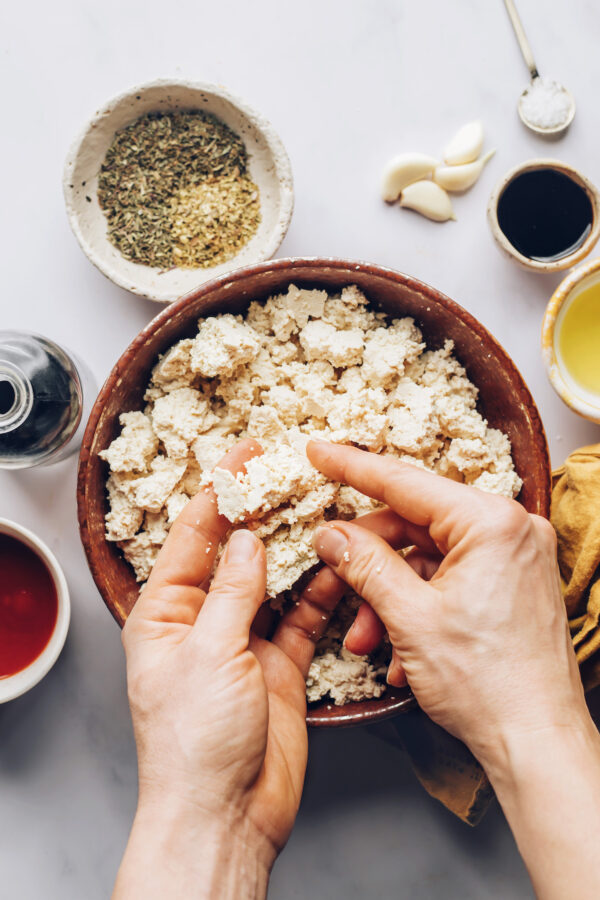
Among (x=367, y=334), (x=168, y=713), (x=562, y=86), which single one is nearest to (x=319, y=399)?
(x=367, y=334)

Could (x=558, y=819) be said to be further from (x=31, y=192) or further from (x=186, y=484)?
(x=31, y=192)

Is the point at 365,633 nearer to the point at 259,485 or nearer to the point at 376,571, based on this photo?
the point at 376,571

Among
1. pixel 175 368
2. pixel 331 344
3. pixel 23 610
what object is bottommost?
pixel 23 610

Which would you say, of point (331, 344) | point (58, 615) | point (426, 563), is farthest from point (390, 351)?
point (58, 615)

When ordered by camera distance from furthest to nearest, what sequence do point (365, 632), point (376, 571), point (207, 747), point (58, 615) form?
point (58, 615) < point (365, 632) < point (376, 571) < point (207, 747)

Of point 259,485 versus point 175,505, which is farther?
point 175,505

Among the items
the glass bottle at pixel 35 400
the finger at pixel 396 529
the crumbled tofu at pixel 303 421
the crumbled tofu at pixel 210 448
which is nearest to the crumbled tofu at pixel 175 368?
the crumbled tofu at pixel 303 421
